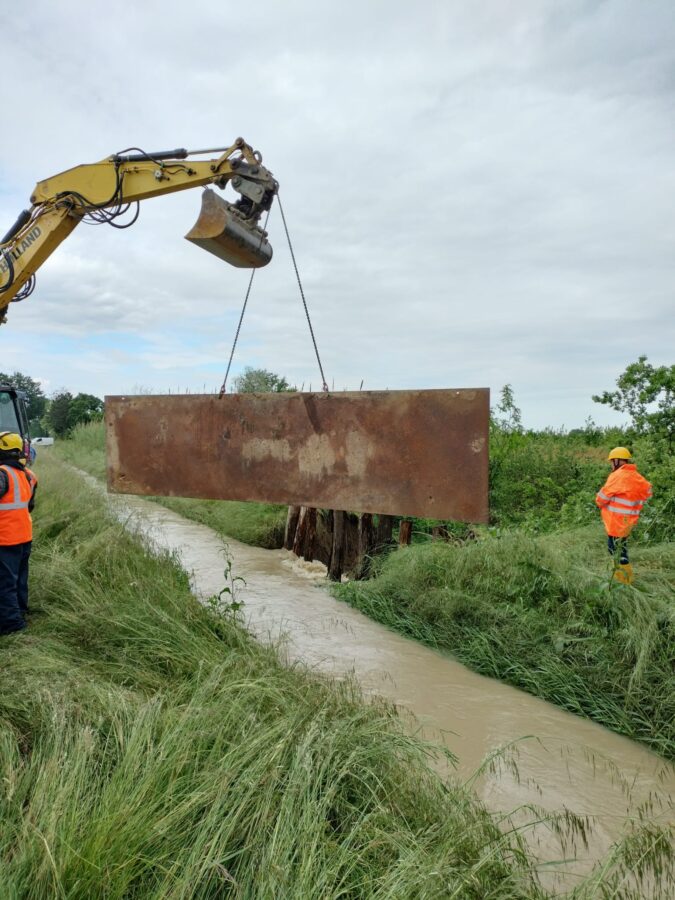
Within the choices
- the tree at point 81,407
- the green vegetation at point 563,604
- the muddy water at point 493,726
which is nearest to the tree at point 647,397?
the green vegetation at point 563,604

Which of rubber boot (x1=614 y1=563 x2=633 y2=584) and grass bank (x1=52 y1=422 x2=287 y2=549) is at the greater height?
rubber boot (x1=614 y1=563 x2=633 y2=584)

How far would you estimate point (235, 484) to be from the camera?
5.03m

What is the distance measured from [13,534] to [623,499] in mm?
6088

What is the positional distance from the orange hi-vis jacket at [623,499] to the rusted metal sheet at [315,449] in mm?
3856

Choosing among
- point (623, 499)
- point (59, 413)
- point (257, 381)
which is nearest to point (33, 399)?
point (59, 413)

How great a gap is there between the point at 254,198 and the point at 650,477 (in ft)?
23.7

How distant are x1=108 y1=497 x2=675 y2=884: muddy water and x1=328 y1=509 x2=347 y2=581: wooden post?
1.21m

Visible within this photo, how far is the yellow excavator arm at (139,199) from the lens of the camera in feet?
15.5

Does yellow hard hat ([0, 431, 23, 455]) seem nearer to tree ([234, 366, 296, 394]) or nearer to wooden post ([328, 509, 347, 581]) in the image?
wooden post ([328, 509, 347, 581])

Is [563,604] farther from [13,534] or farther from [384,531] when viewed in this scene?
[13,534]

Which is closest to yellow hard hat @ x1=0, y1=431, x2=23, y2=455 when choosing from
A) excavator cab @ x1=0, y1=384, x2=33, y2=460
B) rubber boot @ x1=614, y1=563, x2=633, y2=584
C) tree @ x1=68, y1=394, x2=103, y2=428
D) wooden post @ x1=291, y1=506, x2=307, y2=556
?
excavator cab @ x1=0, y1=384, x2=33, y2=460

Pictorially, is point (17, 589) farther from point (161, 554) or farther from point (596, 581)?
point (596, 581)

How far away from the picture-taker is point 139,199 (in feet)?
19.0

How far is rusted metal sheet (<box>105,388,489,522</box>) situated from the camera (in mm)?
4129
